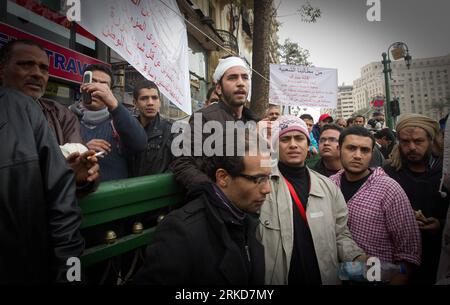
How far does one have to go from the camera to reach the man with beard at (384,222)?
5.89ft

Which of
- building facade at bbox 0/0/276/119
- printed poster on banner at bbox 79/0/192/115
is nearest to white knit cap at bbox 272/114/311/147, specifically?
printed poster on banner at bbox 79/0/192/115

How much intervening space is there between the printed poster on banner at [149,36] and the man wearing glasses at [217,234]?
1.37 metres

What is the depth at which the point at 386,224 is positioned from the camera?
6.15 ft

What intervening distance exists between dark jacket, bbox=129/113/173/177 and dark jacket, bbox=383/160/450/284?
1914 millimetres

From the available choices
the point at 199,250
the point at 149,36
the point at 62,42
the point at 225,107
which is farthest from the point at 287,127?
the point at 62,42

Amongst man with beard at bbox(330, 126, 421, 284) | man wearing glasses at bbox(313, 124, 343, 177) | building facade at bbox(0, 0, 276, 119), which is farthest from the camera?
building facade at bbox(0, 0, 276, 119)

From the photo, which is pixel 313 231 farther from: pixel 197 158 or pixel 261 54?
pixel 261 54

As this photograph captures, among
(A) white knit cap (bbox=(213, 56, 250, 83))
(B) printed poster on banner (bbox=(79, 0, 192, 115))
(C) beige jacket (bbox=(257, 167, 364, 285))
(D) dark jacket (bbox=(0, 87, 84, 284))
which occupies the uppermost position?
(B) printed poster on banner (bbox=(79, 0, 192, 115))

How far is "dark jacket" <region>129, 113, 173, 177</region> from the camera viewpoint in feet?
6.91

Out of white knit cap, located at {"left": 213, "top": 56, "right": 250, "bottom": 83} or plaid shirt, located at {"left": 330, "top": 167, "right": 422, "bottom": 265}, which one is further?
white knit cap, located at {"left": 213, "top": 56, "right": 250, "bottom": 83}

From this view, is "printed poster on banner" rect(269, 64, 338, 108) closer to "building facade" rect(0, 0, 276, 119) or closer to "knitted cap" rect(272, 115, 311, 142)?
"building facade" rect(0, 0, 276, 119)

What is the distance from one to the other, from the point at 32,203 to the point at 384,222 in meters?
1.98

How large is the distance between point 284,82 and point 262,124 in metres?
3.31

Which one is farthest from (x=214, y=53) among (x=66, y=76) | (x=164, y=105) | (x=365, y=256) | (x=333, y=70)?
(x=365, y=256)
